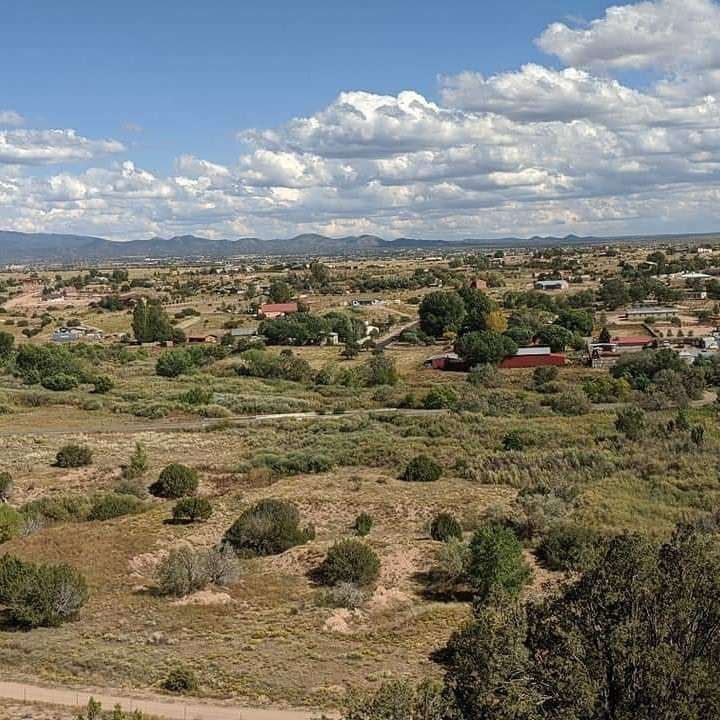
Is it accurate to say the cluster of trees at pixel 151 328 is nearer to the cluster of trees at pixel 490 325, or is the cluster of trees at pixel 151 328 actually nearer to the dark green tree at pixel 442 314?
the dark green tree at pixel 442 314

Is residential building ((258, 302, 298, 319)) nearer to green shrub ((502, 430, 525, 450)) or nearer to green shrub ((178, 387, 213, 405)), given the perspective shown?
green shrub ((178, 387, 213, 405))

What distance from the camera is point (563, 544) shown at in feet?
73.3

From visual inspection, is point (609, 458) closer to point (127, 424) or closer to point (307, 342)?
point (127, 424)

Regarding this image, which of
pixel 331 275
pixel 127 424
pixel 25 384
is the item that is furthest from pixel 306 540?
pixel 331 275

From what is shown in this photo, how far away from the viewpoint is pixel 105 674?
613 inches

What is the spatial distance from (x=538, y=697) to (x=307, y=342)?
6926 cm

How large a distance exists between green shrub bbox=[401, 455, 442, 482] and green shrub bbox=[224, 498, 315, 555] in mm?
7678

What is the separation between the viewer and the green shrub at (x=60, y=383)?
55188mm

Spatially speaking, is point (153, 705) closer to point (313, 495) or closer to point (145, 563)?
point (145, 563)

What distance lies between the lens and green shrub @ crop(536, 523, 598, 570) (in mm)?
21672

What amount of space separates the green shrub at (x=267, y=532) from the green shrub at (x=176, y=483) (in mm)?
5603

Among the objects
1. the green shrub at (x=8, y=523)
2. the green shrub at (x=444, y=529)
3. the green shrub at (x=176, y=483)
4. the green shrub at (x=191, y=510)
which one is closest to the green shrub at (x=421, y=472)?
the green shrub at (x=444, y=529)

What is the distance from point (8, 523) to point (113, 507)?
13.0 feet

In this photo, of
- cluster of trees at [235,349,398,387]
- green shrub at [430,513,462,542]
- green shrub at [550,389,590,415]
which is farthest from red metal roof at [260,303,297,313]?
green shrub at [430,513,462,542]
